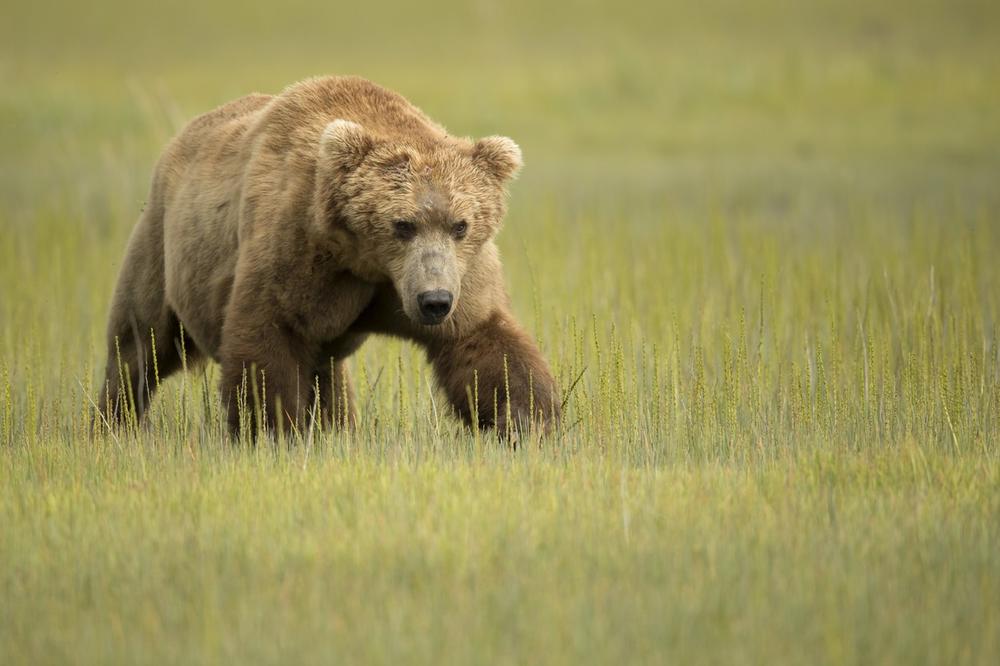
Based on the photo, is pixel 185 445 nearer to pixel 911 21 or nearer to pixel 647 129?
pixel 647 129

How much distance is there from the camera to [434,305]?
5.80 metres

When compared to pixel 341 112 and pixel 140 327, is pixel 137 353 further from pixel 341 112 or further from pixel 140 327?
pixel 341 112

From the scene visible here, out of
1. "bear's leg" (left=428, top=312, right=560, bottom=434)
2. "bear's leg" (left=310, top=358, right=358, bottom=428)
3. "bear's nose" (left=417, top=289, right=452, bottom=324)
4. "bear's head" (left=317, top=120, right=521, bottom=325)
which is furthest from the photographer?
"bear's leg" (left=310, top=358, right=358, bottom=428)

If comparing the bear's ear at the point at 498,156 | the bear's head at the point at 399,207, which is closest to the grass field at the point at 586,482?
the bear's head at the point at 399,207

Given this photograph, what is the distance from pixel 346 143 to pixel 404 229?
1.52 feet

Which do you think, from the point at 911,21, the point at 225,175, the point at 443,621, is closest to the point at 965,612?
the point at 443,621

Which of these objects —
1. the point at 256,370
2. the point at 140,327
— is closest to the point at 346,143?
the point at 256,370

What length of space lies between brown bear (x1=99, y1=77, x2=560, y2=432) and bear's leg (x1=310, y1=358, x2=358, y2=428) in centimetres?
45

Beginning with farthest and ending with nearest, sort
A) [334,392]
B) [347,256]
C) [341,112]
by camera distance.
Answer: [334,392], [341,112], [347,256]

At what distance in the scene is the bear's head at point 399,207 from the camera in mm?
5965

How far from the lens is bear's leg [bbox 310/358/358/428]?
7.22 meters

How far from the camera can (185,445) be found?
594cm

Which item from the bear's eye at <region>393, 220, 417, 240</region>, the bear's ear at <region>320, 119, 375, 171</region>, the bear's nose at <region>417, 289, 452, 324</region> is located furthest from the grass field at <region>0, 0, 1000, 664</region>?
the bear's ear at <region>320, 119, 375, 171</region>

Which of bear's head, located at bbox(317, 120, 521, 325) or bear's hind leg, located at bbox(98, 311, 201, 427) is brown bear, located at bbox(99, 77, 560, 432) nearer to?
bear's head, located at bbox(317, 120, 521, 325)
